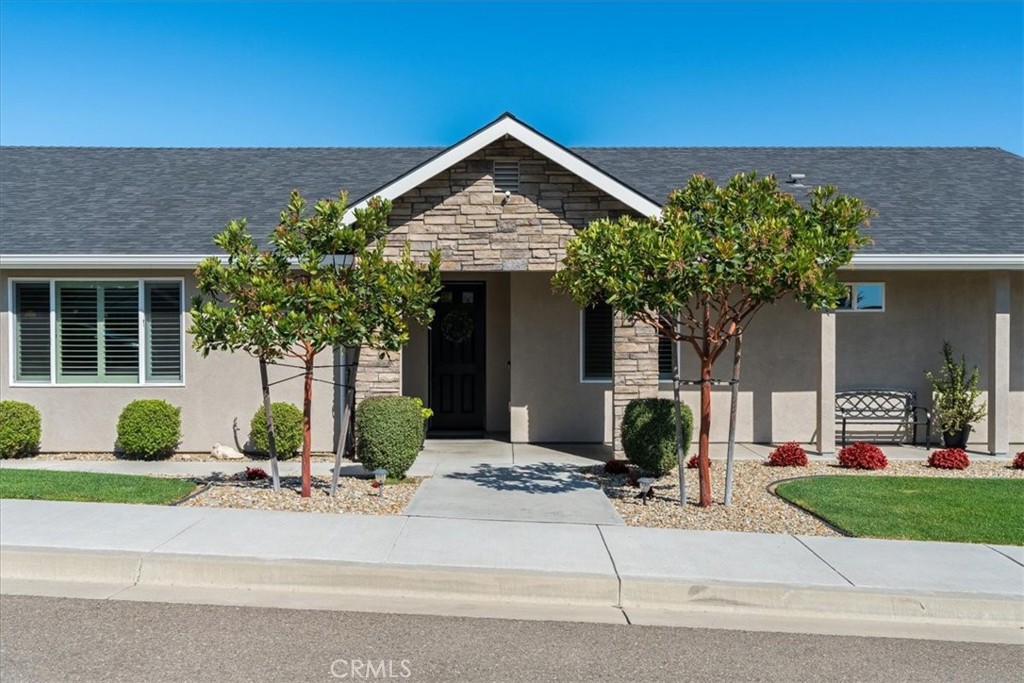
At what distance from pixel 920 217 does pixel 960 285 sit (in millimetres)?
1266

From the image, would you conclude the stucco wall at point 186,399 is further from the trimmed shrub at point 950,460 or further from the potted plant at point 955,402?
the potted plant at point 955,402

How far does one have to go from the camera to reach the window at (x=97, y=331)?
1196 centimetres

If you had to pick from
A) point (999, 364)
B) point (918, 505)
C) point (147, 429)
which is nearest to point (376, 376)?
point (147, 429)

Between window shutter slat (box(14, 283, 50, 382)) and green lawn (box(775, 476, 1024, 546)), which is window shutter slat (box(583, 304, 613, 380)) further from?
window shutter slat (box(14, 283, 50, 382))

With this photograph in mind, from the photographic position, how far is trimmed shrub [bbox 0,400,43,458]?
11.4 meters

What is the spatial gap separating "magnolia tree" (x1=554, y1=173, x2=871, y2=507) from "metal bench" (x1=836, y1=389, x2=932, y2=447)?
5082 mm

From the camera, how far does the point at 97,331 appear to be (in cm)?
1195

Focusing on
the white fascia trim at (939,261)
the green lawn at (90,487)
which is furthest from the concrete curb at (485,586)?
the white fascia trim at (939,261)

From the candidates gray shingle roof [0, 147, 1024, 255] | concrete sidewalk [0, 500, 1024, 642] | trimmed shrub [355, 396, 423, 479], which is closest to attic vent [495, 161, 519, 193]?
trimmed shrub [355, 396, 423, 479]

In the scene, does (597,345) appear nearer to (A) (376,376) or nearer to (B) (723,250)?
(A) (376,376)

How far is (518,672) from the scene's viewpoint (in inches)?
189

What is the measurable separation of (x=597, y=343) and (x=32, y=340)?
8218 mm

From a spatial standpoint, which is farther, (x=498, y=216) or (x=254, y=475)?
(x=498, y=216)

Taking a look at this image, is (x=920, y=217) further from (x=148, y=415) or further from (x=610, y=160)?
(x=148, y=415)
